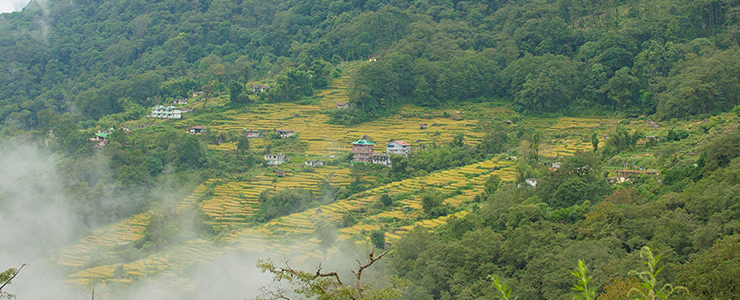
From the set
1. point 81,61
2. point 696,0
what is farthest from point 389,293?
point 81,61

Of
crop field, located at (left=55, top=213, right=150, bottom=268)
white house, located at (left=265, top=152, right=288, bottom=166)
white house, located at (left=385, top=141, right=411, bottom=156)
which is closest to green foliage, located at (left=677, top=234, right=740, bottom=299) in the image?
white house, located at (left=385, top=141, right=411, bottom=156)

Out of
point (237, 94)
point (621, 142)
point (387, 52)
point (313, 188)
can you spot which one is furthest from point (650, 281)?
point (387, 52)

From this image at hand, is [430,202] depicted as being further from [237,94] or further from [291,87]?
[237,94]

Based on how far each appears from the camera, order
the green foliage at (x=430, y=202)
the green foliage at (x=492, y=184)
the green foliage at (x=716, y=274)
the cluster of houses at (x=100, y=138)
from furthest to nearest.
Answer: the cluster of houses at (x=100, y=138), the green foliage at (x=492, y=184), the green foliage at (x=430, y=202), the green foliage at (x=716, y=274)

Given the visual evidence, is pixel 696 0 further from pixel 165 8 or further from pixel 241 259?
pixel 165 8

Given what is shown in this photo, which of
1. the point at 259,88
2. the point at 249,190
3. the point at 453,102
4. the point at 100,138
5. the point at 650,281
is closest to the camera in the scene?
the point at 650,281

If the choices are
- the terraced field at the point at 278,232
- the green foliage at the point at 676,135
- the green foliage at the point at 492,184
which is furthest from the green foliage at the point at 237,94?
the green foliage at the point at 676,135

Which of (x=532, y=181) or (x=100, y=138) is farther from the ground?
(x=100, y=138)

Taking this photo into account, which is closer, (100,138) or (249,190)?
(249,190)

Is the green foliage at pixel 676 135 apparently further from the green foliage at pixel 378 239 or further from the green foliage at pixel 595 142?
the green foliage at pixel 378 239
